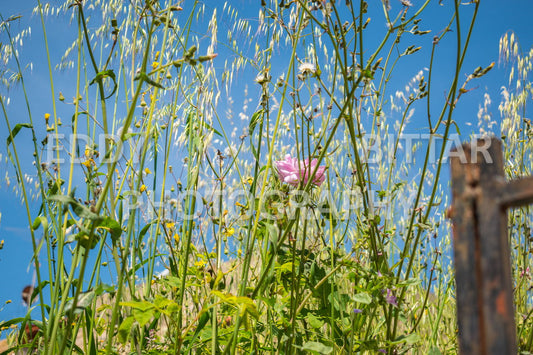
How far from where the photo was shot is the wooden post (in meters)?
0.42

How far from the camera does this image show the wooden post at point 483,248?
0.42m

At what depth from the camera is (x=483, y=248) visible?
16.9 inches

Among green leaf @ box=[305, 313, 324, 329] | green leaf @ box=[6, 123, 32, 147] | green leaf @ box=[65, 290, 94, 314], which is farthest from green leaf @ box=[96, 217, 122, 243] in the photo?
green leaf @ box=[305, 313, 324, 329]

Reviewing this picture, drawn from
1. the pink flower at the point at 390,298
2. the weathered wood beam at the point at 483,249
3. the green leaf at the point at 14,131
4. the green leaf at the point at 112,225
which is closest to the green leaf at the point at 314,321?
the pink flower at the point at 390,298

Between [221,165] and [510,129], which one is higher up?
[510,129]

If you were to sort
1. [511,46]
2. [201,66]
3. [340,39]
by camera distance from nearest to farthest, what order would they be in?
[340,39] → [201,66] → [511,46]

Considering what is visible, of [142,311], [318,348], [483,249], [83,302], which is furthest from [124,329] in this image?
[483,249]

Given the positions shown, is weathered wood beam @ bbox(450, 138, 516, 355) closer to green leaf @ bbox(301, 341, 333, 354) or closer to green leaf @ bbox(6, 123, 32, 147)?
green leaf @ bbox(301, 341, 333, 354)

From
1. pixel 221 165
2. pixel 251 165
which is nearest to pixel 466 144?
pixel 221 165

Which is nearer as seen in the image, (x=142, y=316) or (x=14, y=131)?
(x=142, y=316)

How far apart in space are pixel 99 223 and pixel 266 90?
1.52ft

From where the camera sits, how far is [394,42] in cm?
109

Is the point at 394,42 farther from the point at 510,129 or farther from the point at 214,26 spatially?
the point at 510,129

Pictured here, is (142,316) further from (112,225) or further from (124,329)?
(112,225)
